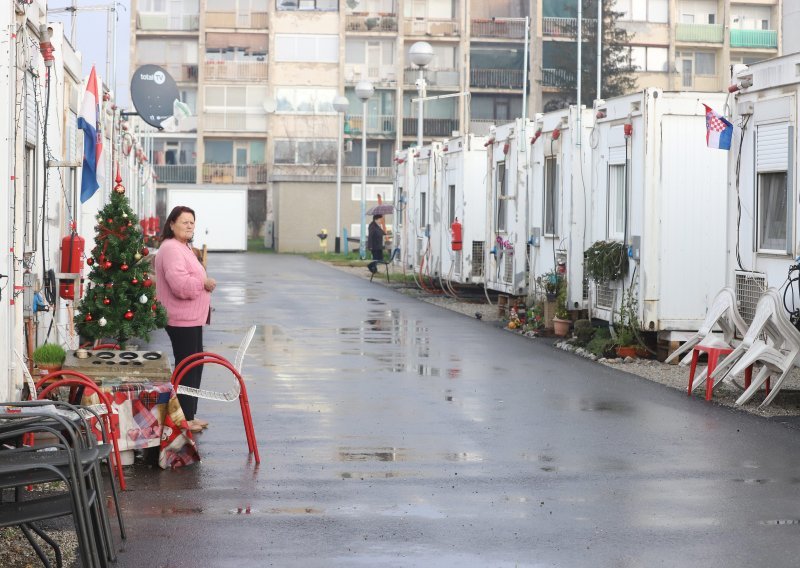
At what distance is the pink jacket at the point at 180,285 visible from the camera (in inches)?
431

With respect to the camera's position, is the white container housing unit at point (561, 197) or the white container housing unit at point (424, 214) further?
the white container housing unit at point (424, 214)

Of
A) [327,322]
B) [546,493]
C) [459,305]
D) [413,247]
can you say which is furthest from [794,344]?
[413,247]

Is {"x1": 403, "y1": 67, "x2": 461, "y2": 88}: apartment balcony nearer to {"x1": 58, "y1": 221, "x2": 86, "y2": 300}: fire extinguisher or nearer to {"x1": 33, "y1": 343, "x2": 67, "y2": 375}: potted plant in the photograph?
{"x1": 58, "y1": 221, "x2": 86, "y2": 300}: fire extinguisher

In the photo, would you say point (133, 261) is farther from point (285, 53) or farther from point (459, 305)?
point (285, 53)

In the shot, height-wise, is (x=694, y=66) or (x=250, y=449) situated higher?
(x=694, y=66)

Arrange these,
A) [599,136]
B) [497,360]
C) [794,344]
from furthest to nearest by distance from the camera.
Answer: [599,136], [497,360], [794,344]

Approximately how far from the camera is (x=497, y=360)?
56.3 feet

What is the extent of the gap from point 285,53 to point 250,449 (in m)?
65.4

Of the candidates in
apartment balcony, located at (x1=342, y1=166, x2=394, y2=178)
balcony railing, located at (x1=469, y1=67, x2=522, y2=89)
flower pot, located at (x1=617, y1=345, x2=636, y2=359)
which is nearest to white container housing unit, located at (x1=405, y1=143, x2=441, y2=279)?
flower pot, located at (x1=617, y1=345, x2=636, y2=359)

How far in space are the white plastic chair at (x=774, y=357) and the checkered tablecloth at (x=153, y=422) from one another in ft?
17.6

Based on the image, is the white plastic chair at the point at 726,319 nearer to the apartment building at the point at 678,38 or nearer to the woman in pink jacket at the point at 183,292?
the woman in pink jacket at the point at 183,292

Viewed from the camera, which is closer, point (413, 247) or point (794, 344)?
point (794, 344)

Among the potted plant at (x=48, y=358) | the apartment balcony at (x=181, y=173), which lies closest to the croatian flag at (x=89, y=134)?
the potted plant at (x=48, y=358)

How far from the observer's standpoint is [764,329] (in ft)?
43.8
